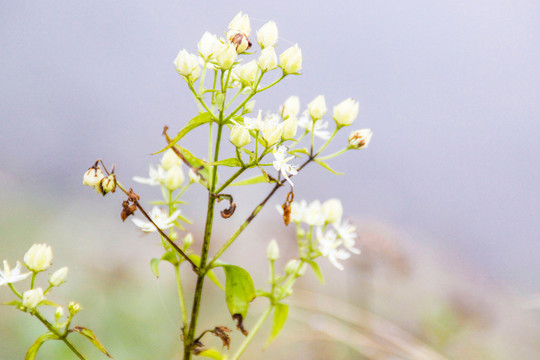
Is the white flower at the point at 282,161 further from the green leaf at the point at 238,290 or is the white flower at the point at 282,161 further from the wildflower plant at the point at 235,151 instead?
the green leaf at the point at 238,290

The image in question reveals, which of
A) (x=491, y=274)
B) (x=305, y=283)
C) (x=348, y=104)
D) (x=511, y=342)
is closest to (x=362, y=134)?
(x=348, y=104)

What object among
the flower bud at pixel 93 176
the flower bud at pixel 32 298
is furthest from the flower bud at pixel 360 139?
the flower bud at pixel 32 298

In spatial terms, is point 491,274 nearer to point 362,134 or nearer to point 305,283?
point 305,283

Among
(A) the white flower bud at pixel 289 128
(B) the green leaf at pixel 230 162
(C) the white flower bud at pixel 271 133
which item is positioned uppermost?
(A) the white flower bud at pixel 289 128

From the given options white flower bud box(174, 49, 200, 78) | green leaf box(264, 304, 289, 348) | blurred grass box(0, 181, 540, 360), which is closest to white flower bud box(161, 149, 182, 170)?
white flower bud box(174, 49, 200, 78)

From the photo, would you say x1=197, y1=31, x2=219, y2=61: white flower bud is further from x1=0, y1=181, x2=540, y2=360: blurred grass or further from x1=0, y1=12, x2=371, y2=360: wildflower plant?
x1=0, y1=181, x2=540, y2=360: blurred grass

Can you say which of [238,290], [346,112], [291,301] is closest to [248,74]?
[346,112]
